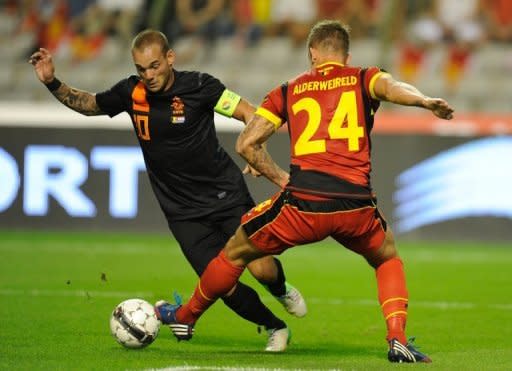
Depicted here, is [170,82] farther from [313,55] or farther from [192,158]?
[313,55]

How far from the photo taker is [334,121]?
7.09 metres

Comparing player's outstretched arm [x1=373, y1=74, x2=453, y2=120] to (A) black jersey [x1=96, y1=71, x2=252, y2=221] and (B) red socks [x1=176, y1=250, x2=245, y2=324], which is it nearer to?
(B) red socks [x1=176, y1=250, x2=245, y2=324]

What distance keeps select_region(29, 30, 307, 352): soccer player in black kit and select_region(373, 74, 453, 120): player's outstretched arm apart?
4.60ft

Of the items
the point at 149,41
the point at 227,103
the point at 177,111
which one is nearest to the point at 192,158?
the point at 177,111

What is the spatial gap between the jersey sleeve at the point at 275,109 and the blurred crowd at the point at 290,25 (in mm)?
11605

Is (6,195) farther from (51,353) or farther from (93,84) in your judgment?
(51,353)

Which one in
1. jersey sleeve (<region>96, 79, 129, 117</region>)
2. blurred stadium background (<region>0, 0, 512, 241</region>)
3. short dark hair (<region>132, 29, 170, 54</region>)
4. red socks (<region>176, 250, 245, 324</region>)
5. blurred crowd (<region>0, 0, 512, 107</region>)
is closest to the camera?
red socks (<region>176, 250, 245, 324</region>)

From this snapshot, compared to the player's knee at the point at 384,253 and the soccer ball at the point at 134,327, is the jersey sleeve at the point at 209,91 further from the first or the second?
the player's knee at the point at 384,253

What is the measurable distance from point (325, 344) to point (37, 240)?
27.2ft

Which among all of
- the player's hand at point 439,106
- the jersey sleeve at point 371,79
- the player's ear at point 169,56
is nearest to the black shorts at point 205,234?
the player's ear at point 169,56

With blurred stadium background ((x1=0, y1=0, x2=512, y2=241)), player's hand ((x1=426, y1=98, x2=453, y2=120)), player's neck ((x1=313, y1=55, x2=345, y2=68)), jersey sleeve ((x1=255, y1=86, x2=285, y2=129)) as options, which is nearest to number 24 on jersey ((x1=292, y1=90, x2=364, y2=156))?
jersey sleeve ((x1=255, y1=86, x2=285, y2=129))

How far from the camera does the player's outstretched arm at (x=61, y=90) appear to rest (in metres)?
8.23

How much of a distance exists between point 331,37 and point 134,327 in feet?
7.30

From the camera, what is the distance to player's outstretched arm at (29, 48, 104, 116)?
8234 millimetres
